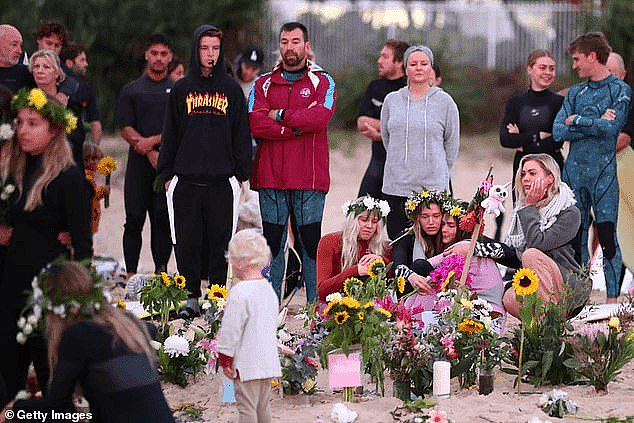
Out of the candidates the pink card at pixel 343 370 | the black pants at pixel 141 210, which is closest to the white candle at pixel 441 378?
the pink card at pixel 343 370

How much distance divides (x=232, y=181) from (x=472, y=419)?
2887 millimetres

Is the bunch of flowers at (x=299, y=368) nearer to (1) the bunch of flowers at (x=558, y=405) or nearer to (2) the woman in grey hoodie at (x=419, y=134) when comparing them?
(1) the bunch of flowers at (x=558, y=405)

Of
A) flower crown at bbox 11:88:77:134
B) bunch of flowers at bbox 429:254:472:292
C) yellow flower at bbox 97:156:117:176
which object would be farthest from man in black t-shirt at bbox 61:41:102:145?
flower crown at bbox 11:88:77:134

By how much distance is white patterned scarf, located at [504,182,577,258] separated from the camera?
267 inches

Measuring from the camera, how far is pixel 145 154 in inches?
341

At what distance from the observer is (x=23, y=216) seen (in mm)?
5035

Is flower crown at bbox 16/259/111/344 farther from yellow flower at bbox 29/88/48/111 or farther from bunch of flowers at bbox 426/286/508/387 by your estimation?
bunch of flowers at bbox 426/286/508/387

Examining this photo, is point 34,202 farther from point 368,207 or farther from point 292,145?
point 292,145

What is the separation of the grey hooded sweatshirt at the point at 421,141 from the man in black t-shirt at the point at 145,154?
6.58 ft

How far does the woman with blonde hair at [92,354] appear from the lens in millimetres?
4434

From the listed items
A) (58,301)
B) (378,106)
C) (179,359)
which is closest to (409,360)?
(179,359)

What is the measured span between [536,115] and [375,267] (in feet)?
9.16

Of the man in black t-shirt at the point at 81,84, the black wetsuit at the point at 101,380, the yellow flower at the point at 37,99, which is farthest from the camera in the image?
the man in black t-shirt at the point at 81,84

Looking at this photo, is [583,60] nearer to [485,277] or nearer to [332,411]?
[485,277]
